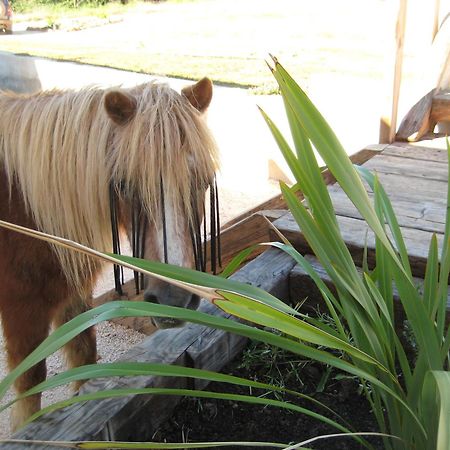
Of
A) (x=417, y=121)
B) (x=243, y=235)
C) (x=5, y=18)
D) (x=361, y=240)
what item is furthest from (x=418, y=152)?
(x=5, y=18)

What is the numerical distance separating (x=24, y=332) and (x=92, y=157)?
75 centimetres

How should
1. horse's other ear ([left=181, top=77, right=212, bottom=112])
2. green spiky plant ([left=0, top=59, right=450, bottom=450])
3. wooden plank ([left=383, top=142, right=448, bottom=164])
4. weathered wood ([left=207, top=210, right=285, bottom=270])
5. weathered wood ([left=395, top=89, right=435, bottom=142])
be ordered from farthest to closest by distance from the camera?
weathered wood ([left=395, top=89, right=435, bottom=142]) < wooden plank ([left=383, top=142, right=448, bottom=164]) < weathered wood ([left=207, top=210, right=285, bottom=270]) < horse's other ear ([left=181, top=77, right=212, bottom=112]) < green spiky plant ([left=0, top=59, right=450, bottom=450])

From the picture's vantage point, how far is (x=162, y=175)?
4.77 feet

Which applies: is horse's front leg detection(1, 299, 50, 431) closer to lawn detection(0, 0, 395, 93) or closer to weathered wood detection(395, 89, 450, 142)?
weathered wood detection(395, 89, 450, 142)

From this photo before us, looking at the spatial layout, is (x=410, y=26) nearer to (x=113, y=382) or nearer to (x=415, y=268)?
(x=415, y=268)

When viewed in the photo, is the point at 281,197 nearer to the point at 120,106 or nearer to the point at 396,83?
the point at 396,83

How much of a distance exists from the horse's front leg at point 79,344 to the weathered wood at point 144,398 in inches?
36.5

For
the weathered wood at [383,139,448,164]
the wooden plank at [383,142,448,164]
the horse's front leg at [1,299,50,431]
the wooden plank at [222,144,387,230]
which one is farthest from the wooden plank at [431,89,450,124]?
the horse's front leg at [1,299,50,431]

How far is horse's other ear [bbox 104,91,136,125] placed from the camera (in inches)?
58.8

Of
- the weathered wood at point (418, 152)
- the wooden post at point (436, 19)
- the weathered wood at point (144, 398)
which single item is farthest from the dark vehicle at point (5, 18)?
the weathered wood at point (144, 398)

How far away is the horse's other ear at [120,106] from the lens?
149cm

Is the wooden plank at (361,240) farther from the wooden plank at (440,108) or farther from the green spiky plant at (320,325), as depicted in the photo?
the wooden plank at (440,108)

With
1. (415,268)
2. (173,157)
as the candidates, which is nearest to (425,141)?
(415,268)

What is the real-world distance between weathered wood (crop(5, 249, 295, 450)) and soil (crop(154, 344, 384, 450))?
0.05 meters
